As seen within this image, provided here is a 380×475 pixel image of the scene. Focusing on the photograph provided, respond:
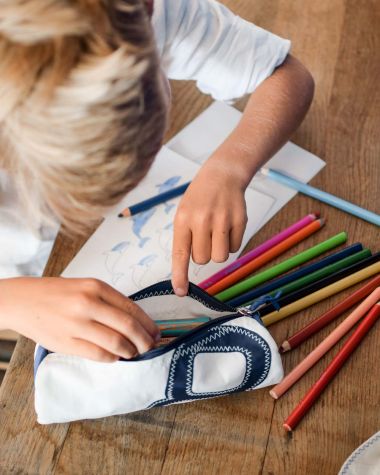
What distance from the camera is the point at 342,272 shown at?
601 mm

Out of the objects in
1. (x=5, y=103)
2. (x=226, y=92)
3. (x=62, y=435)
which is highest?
(x=5, y=103)

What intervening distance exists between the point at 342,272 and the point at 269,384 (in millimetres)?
134

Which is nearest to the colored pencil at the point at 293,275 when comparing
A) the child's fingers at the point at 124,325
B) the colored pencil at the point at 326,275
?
the colored pencil at the point at 326,275

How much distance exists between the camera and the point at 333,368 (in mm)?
549

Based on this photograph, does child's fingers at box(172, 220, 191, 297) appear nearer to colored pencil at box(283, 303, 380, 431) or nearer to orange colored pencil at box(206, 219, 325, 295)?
orange colored pencil at box(206, 219, 325, 295)

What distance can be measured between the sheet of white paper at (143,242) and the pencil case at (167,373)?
0.10 meters

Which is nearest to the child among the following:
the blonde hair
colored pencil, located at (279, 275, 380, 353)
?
the blonde hair

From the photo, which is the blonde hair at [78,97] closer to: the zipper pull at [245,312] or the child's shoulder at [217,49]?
the zipper pull at [245,312]

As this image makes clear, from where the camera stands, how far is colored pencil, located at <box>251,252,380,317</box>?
577mm

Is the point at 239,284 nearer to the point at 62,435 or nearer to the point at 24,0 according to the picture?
the point at 62,435

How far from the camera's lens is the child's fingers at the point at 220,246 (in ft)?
2.00

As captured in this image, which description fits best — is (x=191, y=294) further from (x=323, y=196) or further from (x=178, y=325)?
(x=323, y=196)

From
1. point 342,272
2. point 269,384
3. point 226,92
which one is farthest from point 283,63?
point 269,384

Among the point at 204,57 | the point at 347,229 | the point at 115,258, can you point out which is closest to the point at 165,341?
the point at 115,258
